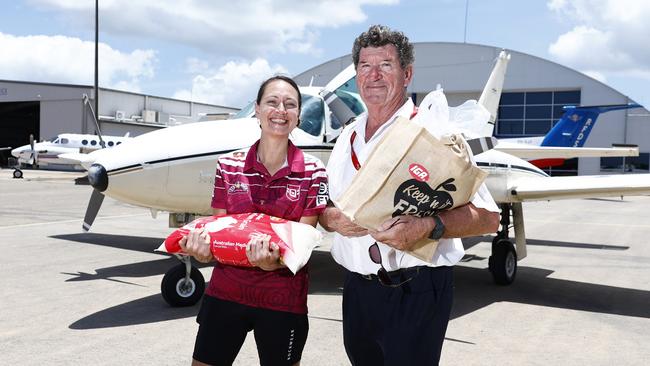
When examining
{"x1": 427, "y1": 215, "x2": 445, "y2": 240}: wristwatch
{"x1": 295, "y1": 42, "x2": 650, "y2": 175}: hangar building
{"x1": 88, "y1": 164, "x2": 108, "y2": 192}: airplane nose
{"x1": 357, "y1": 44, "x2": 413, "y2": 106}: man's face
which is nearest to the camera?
{"x1": 427, "y1": 215, "x2": 445, "y2": 240}: wristwatch

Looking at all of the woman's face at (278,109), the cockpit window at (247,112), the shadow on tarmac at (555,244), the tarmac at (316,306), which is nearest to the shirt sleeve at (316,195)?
the woman's face at (278,109)

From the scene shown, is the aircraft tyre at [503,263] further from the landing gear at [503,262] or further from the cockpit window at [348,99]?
the cockpit window at [348,99]

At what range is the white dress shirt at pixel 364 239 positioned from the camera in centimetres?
244

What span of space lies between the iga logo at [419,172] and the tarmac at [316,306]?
313cm

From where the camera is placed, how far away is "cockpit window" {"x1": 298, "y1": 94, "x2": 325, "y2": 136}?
24.1 ft

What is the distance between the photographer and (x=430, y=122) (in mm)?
2174

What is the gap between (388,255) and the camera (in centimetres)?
246

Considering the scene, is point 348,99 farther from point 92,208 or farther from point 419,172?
point 419,172

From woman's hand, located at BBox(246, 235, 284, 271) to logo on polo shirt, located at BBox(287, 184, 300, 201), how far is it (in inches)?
11.2

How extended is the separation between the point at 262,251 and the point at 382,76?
3.02 ft

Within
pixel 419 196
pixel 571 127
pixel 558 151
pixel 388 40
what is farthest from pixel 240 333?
pixel 571 127

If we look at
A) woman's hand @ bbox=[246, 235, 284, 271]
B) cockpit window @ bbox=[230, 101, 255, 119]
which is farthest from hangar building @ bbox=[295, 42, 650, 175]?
woman's hand @ bbox=[246, 235, 284, 271]

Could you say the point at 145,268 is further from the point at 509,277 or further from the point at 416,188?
the point at 416,188

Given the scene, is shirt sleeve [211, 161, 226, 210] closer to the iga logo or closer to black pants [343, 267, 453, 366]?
black pants [343, 267, 453, 366]
